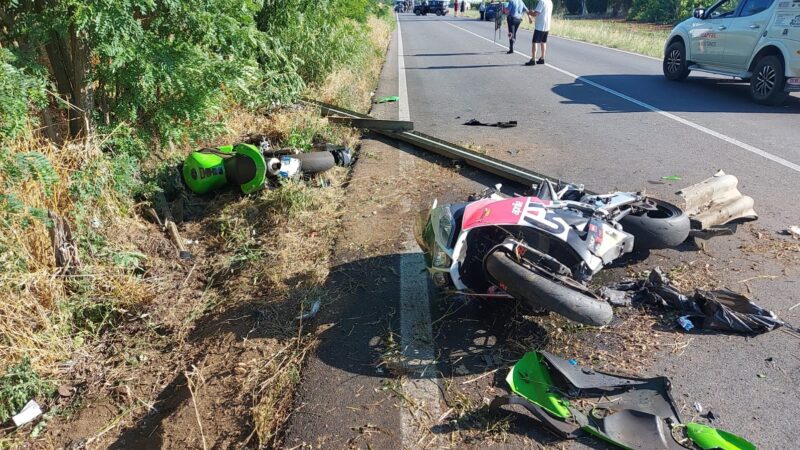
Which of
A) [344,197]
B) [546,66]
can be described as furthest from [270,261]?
[546,66]

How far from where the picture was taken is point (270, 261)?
4801mm

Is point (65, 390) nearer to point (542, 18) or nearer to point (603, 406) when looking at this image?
point (603, 406)

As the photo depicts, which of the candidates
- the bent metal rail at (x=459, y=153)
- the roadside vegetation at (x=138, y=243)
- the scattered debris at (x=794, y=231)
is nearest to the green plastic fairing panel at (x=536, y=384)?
the roadside vegetation at (x=138, y=243)

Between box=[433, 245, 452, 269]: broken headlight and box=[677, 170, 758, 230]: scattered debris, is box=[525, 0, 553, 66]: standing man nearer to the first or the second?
box=[677, 170, 758, 230]: scattered debris

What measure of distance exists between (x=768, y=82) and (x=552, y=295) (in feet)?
31.0

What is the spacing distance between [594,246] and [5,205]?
155 inches

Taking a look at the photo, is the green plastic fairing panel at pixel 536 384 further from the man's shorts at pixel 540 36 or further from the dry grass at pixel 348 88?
the man's shorts at pixel 540 36

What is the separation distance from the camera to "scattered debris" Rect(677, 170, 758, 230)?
4.92m

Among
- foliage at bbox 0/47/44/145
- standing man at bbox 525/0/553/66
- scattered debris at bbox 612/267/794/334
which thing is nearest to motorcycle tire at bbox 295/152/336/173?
foliage at bbox 0/47/44/145

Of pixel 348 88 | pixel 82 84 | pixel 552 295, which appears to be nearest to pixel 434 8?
pixel 348 88

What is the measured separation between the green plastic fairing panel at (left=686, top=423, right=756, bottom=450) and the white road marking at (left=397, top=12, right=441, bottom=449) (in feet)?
4.10

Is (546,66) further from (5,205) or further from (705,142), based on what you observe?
(5,205)

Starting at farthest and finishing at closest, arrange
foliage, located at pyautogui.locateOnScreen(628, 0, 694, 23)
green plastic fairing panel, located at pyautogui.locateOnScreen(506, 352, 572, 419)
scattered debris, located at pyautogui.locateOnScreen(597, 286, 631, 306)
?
foliage, located at pyautogui.locateOnScreen(628, 0, 694, 23)
scattered debris, located at pyautogui.locateOnScreen(597, 286, 631, 306)
green plastic fairing panel, located at pyautogui.locateOnScreen(506, 352, 572, 419)

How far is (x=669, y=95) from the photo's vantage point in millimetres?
11375
